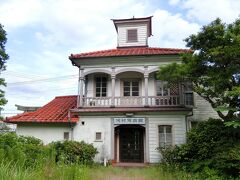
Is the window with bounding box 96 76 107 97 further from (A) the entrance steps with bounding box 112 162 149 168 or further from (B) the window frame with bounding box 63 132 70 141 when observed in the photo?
(A) the entrance steps with bounding box 112 162 149 168

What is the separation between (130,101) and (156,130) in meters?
2.57

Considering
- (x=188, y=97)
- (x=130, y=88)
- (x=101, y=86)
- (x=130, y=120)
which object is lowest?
(x=130, y=120)

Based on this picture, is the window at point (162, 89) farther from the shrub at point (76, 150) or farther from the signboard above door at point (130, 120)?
the shrub at point (76, 150)

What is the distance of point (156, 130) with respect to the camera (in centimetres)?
1574

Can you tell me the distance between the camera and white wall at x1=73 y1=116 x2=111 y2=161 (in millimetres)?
15898

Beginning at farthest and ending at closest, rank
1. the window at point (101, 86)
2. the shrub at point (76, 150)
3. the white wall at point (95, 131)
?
the window at point (101, 86) → the white wall at point (95, 131) → the shrub at point (76, 150)

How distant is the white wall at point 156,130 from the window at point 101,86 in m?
4.07

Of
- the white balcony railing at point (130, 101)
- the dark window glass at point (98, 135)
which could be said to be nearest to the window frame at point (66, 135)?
the dark window glass at point (98, 135)

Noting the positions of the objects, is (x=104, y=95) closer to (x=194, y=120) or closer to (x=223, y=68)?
(x=194, y=120)

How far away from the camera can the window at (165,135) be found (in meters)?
15.7

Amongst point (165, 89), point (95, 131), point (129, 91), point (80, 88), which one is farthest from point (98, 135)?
point (165, 89)

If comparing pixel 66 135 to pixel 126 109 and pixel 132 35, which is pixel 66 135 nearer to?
pixel 126 109

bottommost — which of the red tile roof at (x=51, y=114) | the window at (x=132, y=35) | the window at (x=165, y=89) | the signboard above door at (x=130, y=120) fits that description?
the signboard above door at (x=130, y=120)

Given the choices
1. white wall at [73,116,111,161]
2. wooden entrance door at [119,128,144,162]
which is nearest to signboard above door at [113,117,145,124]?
white wall at [73,116,111,161]
